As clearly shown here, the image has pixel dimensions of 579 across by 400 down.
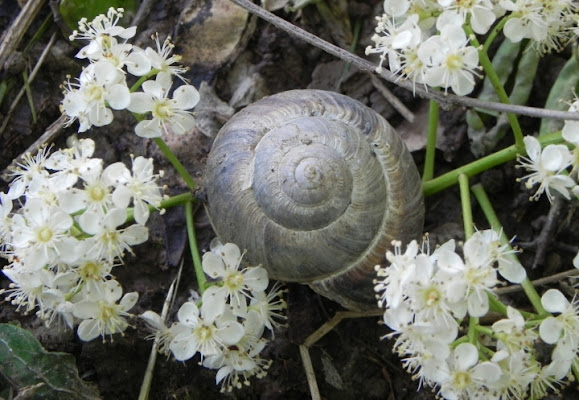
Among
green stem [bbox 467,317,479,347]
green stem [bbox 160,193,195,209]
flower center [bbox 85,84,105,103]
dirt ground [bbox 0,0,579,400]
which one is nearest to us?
green stem [bbox 467,317,479,347]

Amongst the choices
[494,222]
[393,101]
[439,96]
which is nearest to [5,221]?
[439,96]

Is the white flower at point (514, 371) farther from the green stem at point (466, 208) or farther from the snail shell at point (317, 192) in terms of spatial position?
the snail shell at point (317, 192)

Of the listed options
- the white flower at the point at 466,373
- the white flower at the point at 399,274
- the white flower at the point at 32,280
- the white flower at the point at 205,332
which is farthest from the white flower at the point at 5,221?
the white flower at the point at 466,373

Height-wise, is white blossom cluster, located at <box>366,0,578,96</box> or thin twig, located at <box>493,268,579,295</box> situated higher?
white blossom cluster, located at <box>366,0,578,96</box>

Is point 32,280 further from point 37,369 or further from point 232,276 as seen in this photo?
point 232,276

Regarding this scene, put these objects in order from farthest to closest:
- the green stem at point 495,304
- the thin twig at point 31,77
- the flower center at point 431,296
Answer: the thin twig at point 31,77 < the green stem at point 495,304 < the flower center at point 431,296

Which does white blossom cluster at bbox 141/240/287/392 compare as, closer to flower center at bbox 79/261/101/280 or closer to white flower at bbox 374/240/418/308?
flower center at bbox 79/261/101/280

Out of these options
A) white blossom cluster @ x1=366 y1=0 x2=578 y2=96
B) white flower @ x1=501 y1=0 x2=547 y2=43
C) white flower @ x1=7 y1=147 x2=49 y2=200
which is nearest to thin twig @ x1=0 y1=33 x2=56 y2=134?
white flower @ x1=7 y1=147 x2=49 y2=200
